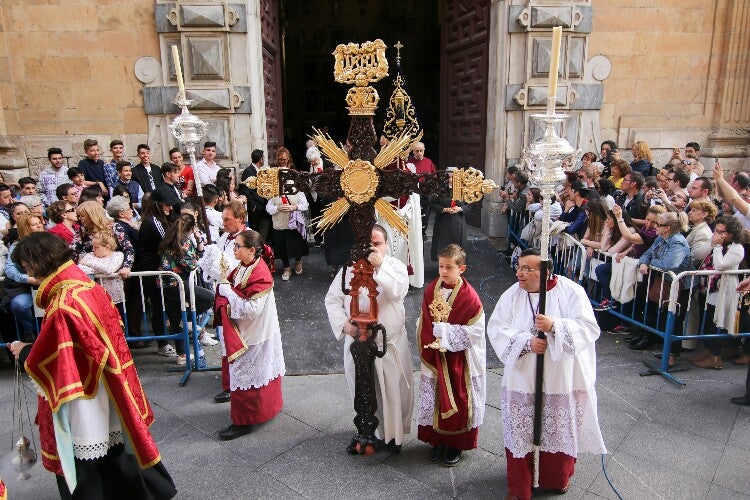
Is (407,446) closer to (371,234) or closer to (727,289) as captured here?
(371,234)

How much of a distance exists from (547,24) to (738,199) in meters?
5.02

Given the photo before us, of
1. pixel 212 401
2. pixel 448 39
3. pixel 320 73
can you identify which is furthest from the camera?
pixel 320 73

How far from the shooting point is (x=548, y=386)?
3611 mm

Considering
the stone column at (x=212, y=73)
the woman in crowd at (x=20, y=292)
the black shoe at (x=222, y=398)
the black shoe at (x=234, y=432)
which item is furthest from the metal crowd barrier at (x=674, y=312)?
the stone column at (x=212, y=73)

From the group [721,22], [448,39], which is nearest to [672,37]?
[721,22]

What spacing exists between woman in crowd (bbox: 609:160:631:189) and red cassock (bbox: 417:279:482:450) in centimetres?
499

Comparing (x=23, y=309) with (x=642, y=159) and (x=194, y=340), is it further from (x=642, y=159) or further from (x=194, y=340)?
(x=642, y=159)

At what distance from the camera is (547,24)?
9.48m

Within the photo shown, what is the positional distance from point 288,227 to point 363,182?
468 centimetres

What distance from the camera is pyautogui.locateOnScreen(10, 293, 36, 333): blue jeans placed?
5.66 m

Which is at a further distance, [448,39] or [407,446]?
[448,39]

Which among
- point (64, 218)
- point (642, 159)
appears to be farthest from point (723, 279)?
point (64, 218)

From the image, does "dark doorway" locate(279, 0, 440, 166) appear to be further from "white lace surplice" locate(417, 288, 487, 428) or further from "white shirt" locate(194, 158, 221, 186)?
"white lace surplice" locate(417, 288, 487, 428)

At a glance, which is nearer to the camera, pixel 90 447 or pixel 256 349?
pixel 90 447
